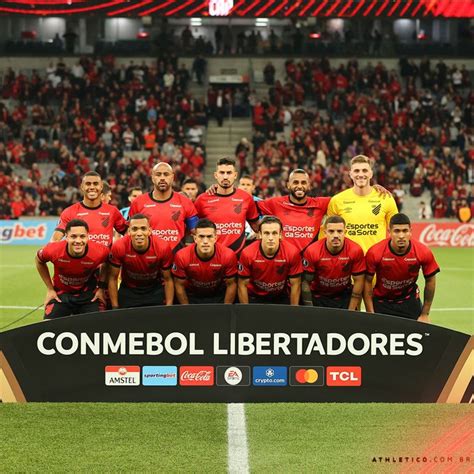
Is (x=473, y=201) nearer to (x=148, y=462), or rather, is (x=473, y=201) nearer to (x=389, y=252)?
(x=389, y=252)

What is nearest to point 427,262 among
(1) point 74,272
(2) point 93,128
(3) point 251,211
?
(3) point 251,211

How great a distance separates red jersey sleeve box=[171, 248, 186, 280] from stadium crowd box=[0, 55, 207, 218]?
19.5 m

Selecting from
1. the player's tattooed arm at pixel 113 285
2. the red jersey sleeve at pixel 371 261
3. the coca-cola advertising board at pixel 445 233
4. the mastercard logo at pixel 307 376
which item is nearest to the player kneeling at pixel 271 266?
the red jersey sleeve at pixel 371 261

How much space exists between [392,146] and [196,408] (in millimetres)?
25728

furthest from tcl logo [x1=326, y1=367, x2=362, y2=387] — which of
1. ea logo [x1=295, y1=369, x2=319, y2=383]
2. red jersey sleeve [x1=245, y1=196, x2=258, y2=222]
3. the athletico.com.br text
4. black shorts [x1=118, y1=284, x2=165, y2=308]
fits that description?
red jersey sleeve [x1=245, y1=196, x2=258, y2=222]

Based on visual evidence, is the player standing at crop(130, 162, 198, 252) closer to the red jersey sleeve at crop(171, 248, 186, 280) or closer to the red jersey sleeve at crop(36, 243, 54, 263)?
the red jersey sleeve at crop(171, 248, 186, 280)

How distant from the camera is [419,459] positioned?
688cm

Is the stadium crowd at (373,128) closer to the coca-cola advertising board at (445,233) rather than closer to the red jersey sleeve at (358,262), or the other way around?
the coca-cola advertising board at (445,233)

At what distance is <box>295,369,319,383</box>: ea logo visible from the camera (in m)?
8.32

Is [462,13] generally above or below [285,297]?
above

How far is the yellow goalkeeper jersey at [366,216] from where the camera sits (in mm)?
10500

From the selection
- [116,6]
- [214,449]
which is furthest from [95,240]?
[116,6]

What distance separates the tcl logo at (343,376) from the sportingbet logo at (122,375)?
168cm

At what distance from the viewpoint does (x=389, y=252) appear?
954 centimetres
